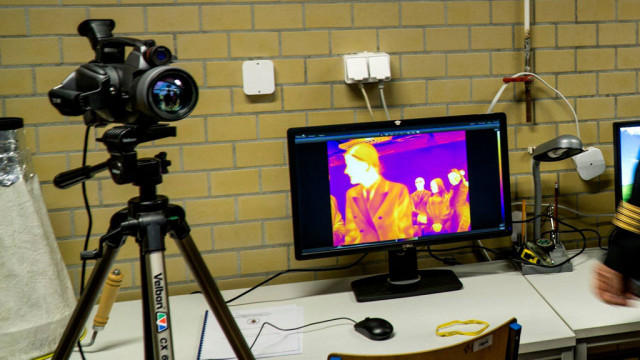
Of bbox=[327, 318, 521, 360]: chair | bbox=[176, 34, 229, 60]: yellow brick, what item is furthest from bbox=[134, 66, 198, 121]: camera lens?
bbox=[176, 34, 229, 60]: yellow brick

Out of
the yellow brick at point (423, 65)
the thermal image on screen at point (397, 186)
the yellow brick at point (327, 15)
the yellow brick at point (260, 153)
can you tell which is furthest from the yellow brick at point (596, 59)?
the yellow brick at point (260, 153)

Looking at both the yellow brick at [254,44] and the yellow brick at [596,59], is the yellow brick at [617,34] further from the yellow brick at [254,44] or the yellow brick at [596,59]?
the yellow brick at [254,44]

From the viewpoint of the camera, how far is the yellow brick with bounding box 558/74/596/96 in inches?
82.4

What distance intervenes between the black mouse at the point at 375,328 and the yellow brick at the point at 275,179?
0.61 m

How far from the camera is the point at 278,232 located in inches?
79.0

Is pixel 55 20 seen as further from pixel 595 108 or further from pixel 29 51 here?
pixel 595 108

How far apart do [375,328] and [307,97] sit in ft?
2.68

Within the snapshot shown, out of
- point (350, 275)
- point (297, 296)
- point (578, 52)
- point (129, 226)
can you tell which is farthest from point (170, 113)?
point (578, 52)

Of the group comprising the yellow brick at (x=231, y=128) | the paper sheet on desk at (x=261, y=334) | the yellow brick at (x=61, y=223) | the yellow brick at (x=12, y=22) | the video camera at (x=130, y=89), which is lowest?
the paper sheet on desk at (x=261, y=334)

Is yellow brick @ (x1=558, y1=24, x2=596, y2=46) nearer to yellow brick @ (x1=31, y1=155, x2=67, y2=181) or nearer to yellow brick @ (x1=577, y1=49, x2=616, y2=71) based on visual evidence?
yellow brick @ (x1=577, y1=49, x2=616, y2=71)

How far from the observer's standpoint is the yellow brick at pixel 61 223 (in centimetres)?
186

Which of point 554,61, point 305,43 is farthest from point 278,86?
point 554,61

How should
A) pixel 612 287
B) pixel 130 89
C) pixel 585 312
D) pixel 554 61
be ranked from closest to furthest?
pixel 130 89, pixel 612 287, pixel 585 312, pixel 554 61

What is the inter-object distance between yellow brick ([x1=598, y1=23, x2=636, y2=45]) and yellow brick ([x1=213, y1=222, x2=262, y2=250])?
1.42 meters
